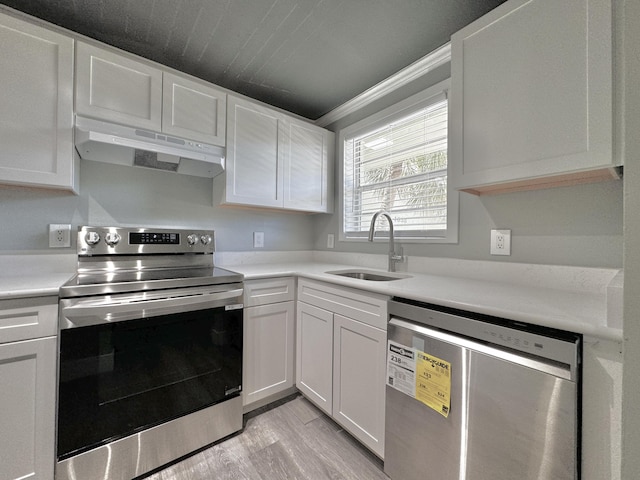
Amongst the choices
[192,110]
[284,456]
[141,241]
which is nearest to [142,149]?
[192,110]

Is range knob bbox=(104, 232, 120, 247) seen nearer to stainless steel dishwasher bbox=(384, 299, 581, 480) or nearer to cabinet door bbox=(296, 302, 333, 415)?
cabinet door bbox=(296, 302, 333, 415)

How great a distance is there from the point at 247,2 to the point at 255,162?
0.90m

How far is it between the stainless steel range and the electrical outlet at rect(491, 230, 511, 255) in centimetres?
146

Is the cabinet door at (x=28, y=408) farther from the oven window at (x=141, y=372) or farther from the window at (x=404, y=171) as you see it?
the window at (x=404, y=171)

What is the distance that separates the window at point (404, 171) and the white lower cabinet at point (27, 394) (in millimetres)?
1970

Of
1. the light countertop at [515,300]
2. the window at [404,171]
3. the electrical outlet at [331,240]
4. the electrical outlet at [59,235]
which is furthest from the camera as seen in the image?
the electrical outlet at [331,240]

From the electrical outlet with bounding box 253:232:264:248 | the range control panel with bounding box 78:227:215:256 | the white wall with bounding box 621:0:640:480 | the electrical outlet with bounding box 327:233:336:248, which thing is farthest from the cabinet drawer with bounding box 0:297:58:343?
the electrical outlet with bounding box 327:233:336:248

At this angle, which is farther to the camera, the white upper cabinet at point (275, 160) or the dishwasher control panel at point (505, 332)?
the white upper cabinet at point (275, 160)

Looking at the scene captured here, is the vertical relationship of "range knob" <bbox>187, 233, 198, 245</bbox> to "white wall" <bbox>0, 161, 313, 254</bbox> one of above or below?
below

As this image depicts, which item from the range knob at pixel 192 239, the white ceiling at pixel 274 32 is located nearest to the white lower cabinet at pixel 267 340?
the range knob at pixel 192 239

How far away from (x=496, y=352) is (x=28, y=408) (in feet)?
5.89

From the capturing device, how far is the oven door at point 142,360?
1106 millimetres

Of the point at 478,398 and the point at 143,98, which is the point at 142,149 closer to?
the point at 143,98

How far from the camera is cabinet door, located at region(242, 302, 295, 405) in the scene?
1647 mm
